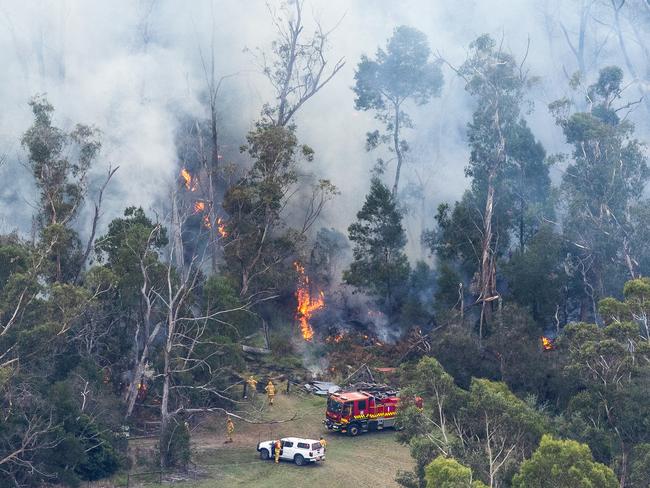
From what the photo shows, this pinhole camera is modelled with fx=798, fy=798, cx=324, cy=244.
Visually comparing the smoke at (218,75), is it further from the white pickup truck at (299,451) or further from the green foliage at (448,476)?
the green foliage at (448,476)

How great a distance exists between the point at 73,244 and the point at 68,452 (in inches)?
735

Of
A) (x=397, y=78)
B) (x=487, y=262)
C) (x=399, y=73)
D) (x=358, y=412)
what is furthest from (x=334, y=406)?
(x=399, y=73)

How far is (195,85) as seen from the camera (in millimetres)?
67938

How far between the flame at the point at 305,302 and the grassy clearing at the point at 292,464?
11.4 m

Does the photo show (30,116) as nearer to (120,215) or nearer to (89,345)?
(120,215)

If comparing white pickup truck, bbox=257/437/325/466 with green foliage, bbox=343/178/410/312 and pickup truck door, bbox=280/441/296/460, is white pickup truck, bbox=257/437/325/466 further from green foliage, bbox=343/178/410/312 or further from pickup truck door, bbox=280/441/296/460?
green foliage, bbox=343/178/410/312

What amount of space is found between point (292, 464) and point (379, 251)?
75.4ft

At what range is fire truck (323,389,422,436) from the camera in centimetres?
4309

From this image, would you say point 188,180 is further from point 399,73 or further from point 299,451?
point 299,451

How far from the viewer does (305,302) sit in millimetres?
60188

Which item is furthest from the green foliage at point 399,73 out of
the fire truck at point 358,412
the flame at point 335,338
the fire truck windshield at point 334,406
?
the fire truck windshield at point 334,406

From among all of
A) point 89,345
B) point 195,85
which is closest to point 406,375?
point 89,345

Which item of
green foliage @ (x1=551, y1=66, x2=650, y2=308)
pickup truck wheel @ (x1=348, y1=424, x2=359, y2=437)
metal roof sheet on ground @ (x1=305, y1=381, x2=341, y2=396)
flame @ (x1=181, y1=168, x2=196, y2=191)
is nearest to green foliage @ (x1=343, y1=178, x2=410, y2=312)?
metal roof sheet on ground @ (x1=305, y1=381, x2=341, y2=396)

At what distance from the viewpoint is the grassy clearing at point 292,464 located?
36.5 m
